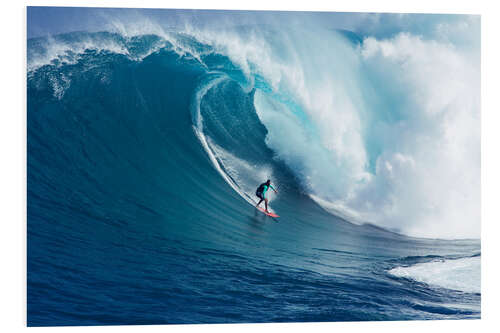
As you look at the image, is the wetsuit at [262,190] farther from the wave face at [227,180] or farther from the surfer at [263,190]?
the wave face at [227,180]

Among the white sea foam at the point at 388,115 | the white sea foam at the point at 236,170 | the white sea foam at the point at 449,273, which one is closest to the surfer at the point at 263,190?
the white sea foam at the point at 236,170

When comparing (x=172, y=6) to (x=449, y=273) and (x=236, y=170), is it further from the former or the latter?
(x=449, y=273)

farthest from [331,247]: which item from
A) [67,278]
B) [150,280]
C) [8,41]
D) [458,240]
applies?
[8,41]

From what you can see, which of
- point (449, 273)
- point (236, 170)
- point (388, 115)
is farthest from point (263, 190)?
point (449, 273)

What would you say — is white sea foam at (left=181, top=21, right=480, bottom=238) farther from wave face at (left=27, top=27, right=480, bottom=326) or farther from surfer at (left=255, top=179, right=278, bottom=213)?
surfer at (left=255, top=179, right=278, bottom=213)

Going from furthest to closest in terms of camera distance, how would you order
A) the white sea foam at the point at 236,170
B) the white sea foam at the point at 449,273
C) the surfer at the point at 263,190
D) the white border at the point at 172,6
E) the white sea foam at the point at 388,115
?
the white sea foam at the point at 236,170
the surfer at the point at 263,190
the white sea foam at the point at 388,115
the white sea foam at the point at 449,273
the white border at the point at 172,6
